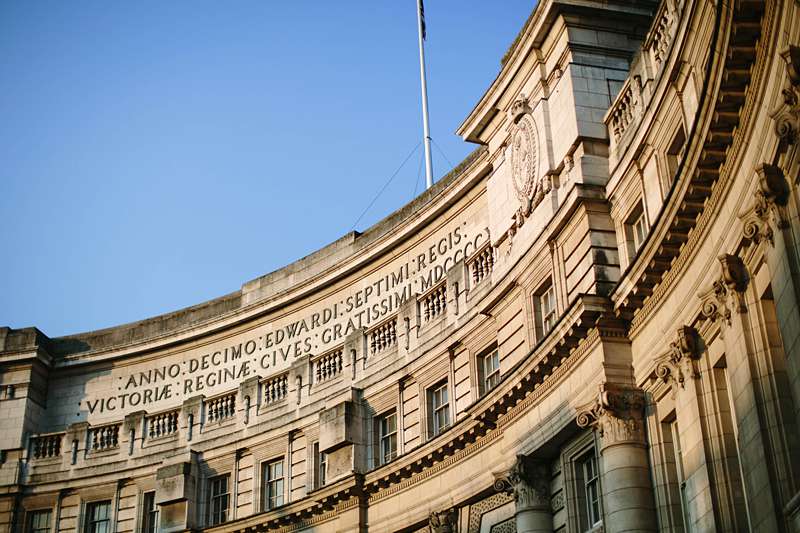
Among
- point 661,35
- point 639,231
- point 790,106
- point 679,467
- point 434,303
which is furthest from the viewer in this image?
point 434,303

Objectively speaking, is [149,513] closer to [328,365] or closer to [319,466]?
[319,466]

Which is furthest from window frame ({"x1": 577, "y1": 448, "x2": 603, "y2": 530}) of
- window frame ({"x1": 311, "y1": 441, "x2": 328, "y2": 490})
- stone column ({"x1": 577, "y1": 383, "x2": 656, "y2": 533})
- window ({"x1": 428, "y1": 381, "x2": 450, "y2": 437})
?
window frame ({"x1": 311, "y1": 441, "x2": 328, "y2": 490})

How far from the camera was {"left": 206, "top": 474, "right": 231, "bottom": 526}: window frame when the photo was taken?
41.1 meters

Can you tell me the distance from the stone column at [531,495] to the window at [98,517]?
19676 mm

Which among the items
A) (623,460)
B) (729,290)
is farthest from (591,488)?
(729,290)

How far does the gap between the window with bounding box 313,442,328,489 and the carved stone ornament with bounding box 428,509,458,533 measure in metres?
6.13

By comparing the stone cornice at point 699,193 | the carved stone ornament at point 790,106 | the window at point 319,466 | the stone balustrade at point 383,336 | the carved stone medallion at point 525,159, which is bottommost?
the carved stone ornament at point 790,106

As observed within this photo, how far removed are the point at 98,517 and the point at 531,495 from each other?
20642mm

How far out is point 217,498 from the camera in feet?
137

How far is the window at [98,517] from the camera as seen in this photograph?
143 ft

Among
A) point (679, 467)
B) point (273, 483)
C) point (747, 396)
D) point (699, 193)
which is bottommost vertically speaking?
point (747, 396)

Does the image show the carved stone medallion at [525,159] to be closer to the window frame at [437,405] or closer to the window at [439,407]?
the window frame at [437,405]

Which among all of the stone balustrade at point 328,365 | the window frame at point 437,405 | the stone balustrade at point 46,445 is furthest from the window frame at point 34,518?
the window frame at point 437,405

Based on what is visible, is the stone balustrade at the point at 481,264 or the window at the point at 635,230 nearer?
the window at the point at 635,230
